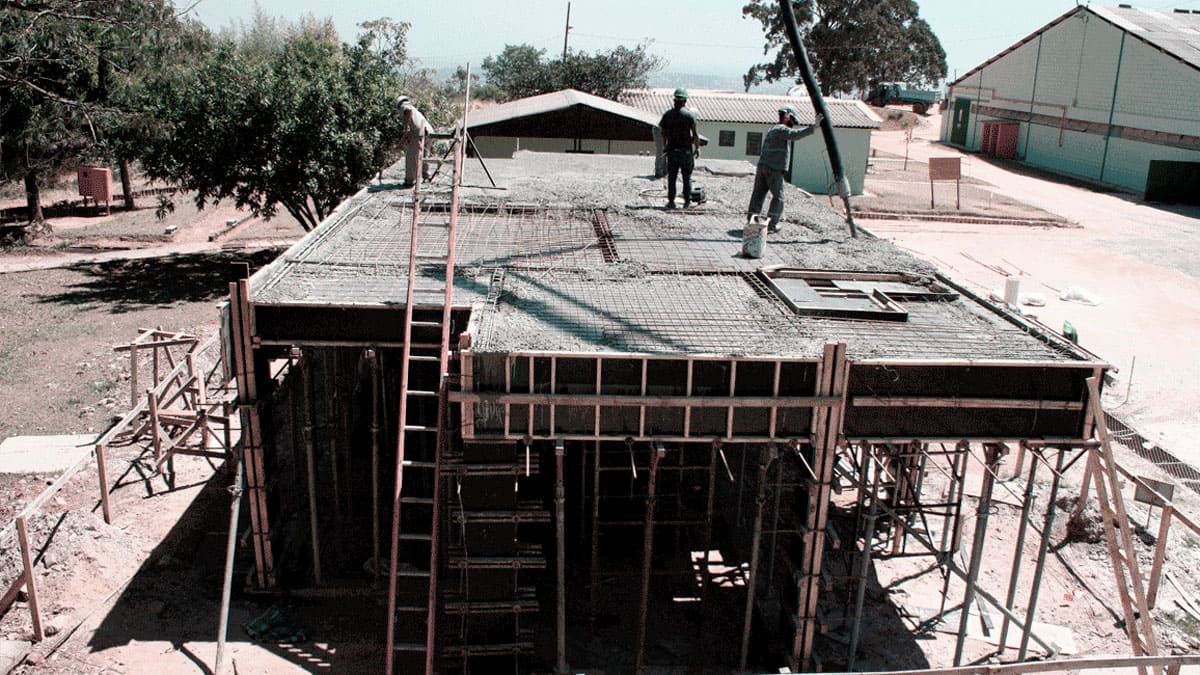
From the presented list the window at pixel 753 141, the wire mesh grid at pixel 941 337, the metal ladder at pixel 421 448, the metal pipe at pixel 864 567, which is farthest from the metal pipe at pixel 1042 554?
the window at pixel 753 141

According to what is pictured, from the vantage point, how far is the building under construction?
10.2 m

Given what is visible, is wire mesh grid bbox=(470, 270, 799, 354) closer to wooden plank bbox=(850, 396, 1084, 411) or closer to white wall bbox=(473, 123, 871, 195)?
wooden plank bbox=(850, 396, 1084, 411)

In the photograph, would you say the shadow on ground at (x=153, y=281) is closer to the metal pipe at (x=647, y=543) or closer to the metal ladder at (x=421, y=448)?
the metal ladder at (x=421, y=448)

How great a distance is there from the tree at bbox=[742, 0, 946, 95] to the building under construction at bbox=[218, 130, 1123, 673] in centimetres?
5371

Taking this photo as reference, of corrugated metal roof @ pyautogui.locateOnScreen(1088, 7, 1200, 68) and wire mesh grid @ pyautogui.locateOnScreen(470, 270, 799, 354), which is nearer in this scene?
wire mesh grid @ pyautogui.locateOnScreen(470, 270, 799, 354)

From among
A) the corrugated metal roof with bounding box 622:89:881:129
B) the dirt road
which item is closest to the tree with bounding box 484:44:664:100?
the corrugated metal roof with bounding box 622:89:881:129

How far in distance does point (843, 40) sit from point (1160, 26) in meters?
22.7

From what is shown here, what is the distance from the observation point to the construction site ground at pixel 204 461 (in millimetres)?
11836

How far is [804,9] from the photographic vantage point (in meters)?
65.1

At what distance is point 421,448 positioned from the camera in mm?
14461

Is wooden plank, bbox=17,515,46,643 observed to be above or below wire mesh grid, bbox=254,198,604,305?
below

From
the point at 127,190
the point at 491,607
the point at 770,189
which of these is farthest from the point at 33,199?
the point at 491,607

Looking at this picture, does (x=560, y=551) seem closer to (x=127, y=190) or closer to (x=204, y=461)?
(x=204, y=461)

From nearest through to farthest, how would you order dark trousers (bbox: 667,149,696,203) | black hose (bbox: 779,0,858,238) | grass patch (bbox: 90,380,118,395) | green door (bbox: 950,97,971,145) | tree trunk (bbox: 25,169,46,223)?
black hose (bbox: 779,0,858,238) < dark trousers (bbox: 667,149,696,203) < grass patch (bbox: 90,380,118,395) < tree trunk (bbox: 25,169,46,223) < green door (bbox: 950,97,971,145)
